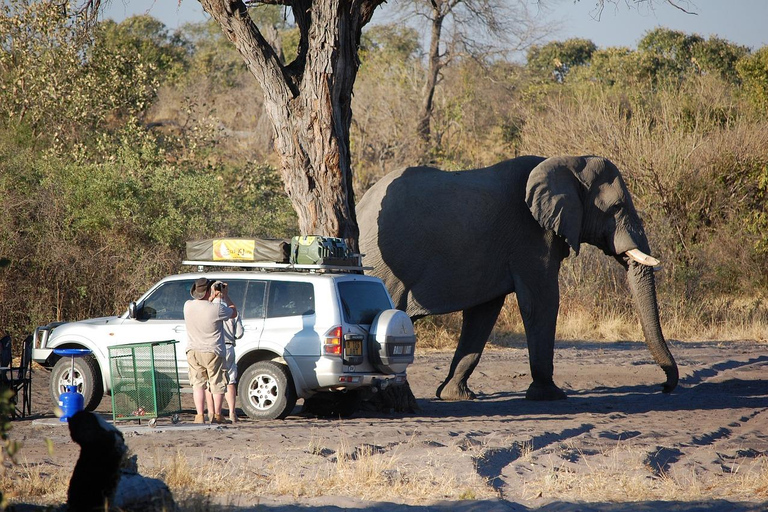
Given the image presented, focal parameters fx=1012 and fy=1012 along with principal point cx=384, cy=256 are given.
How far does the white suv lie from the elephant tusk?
485 centimetres

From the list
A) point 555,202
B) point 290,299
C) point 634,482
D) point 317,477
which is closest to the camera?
point 317,477

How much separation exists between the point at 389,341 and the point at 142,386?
9.28ft

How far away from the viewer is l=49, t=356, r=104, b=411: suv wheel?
1222 cm

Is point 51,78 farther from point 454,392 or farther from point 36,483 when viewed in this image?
point 36,483

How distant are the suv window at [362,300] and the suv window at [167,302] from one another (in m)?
1.99

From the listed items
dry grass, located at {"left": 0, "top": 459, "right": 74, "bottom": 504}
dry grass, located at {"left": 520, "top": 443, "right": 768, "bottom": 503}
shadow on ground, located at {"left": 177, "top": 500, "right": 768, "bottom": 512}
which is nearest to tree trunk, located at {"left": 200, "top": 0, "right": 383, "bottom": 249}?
dry grass, located at {"left": 520, "top": 443, "right": 768, "bottom": 503}

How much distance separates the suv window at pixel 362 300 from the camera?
11727mm

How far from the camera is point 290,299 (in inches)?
464

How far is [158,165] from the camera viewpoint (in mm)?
21938

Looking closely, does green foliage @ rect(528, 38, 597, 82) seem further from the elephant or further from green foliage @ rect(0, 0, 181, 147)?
the elephant

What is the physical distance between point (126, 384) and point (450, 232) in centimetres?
554

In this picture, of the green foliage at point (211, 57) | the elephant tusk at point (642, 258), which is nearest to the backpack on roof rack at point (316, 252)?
the elephant tusk at point (642, 258)

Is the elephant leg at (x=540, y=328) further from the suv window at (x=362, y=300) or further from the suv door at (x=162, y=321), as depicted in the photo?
the suv door at (x=162, y=321)

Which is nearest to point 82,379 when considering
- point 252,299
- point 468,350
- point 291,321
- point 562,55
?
point 252,299
